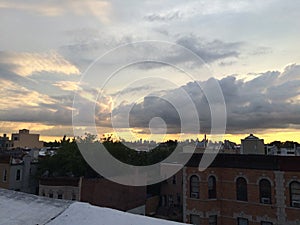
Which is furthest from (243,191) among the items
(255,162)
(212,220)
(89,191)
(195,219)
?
(89,191)

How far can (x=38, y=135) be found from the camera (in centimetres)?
10006

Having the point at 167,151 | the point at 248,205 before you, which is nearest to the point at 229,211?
A: the point at 248,205

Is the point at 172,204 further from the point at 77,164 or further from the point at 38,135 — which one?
the point at 38,135

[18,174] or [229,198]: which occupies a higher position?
[18,174]

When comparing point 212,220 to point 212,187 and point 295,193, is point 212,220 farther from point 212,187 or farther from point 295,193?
point 295,193

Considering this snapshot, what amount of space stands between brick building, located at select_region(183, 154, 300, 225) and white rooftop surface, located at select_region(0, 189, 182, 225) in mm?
17992

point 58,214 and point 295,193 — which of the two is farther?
point 295,193

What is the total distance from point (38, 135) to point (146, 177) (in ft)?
234

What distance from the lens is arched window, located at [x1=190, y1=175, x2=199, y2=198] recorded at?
2430cm

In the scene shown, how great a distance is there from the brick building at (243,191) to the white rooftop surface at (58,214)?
1799cm

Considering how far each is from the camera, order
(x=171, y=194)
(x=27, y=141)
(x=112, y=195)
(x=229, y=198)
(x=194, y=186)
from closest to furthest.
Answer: (x=229, y=198), (x=194, y=186), (x=112, y=195), (x=171, y=194), (x=27, y=141)

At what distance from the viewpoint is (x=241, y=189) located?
74.4 feet

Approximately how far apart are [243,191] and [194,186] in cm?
381

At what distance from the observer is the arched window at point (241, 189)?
2248cm
